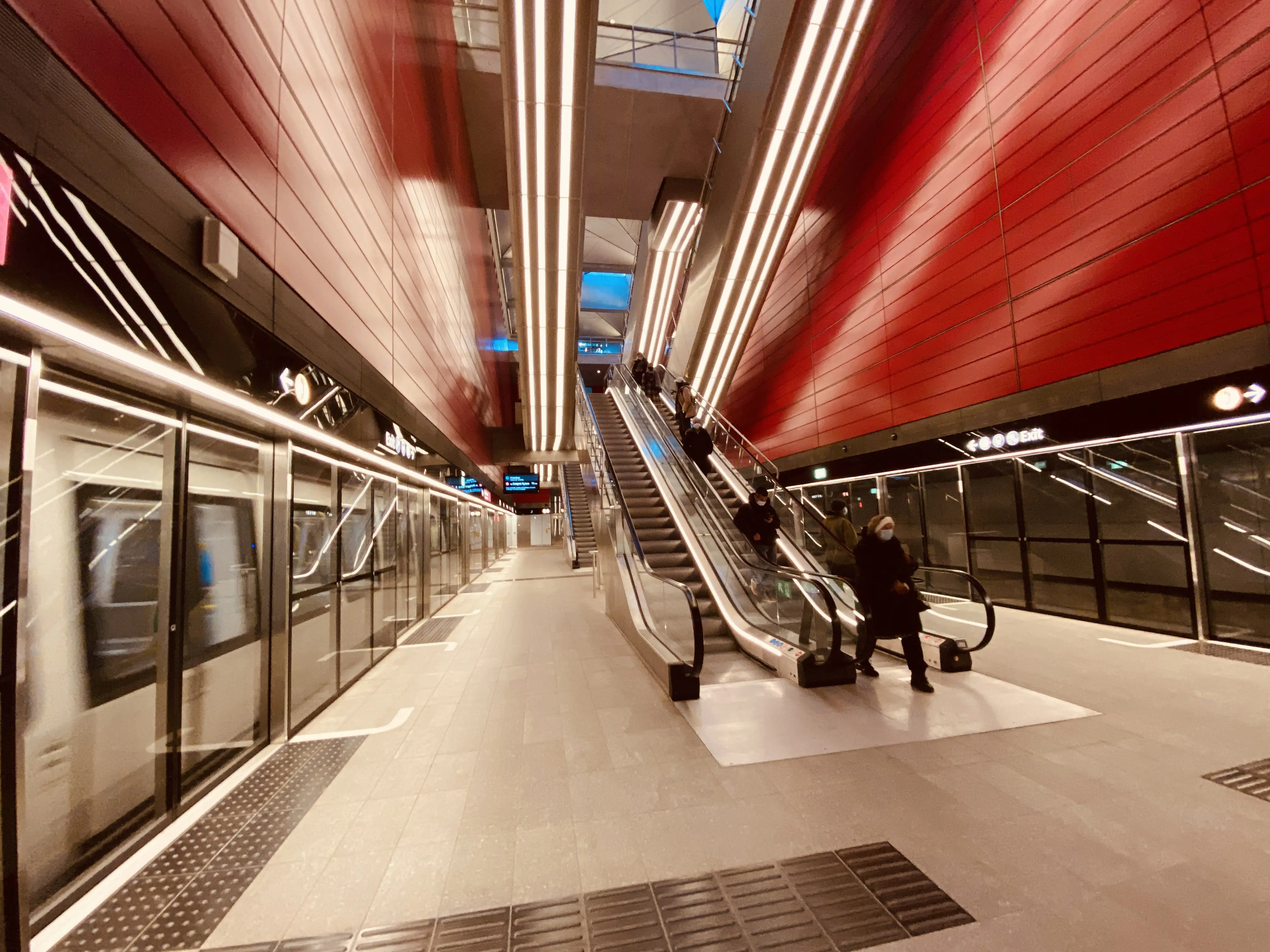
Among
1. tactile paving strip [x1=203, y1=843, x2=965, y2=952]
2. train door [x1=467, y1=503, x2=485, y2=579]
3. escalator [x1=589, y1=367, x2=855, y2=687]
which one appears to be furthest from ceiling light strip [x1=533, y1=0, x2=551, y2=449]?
tactile paving strip [x1=203, y1=843, x2=965, y2=952]

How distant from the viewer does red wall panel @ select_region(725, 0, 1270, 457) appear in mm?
4520

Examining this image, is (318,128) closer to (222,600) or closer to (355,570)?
(222,600)

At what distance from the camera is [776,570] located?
5.02 metres

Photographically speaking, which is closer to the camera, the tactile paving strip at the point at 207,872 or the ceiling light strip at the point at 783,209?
the tactile paving strip at the point at 207,872

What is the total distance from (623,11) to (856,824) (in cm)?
2313

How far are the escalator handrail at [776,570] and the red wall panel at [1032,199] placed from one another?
342cm

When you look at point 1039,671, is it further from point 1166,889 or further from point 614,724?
point 614,724

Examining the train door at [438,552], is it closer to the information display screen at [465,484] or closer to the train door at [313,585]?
the information display screen at [465,484]

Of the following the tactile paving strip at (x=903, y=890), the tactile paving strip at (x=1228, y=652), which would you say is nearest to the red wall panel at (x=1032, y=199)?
the tactile paving strip at (x=1228, y=652)

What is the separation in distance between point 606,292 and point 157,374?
28.9 meters

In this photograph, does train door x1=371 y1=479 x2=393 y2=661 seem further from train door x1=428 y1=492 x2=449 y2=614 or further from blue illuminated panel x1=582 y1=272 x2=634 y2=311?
blue illuminated panel x1=582 y1=272 x2=634 y2=311

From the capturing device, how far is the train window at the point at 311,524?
156 inches

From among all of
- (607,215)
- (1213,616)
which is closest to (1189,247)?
(1213,616)

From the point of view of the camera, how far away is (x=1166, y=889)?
190cm
